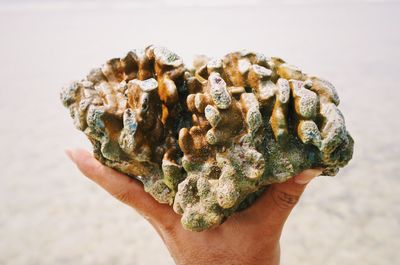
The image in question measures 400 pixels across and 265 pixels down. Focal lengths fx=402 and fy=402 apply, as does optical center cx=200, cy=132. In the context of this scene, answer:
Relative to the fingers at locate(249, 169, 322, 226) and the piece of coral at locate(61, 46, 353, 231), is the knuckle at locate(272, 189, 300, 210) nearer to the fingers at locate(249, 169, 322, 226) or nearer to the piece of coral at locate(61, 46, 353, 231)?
the fingers at locate(249, 169, 322, 226)

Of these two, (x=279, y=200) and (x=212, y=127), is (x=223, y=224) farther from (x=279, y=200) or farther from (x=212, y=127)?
(x=212, y=127)

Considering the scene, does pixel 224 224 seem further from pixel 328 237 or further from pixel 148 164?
pixel 328 237

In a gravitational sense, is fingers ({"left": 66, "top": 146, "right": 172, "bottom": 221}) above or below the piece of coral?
below

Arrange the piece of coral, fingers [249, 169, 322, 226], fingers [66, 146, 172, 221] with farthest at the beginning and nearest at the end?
fingers [66, 146, 172, 221] < fingers [249, 169, 322, 226] < the piece of coral

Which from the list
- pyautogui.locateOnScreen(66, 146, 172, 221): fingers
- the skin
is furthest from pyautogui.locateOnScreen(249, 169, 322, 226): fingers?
pyautogui.locateOnScreen(66, 146, 172, 221): fingers

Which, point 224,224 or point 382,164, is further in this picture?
point 382,164

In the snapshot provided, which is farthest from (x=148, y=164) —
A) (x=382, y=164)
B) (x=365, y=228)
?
(x=382, y=164)
